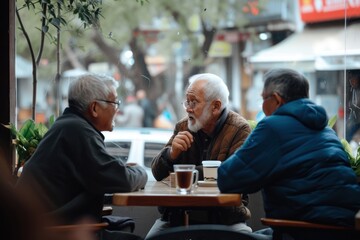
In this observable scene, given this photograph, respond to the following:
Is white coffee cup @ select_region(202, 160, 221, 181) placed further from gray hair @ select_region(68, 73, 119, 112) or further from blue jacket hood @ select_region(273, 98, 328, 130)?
gray hair @ select_region(68, 73, 119, 112)

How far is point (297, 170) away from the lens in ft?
10.3

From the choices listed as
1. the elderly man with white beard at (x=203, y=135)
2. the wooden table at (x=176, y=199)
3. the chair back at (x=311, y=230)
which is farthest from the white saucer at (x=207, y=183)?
the chair back at (x=311, y=230)

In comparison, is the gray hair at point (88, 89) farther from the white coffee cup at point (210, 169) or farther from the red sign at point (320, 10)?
the red sign at point (320, 10)

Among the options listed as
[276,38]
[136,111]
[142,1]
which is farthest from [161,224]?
[276,38]

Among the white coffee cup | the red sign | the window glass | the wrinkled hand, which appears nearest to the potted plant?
the wrinkled hand

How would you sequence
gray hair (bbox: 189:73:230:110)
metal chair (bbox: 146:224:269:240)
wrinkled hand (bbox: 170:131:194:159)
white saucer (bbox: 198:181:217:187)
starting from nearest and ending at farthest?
metal chair (bbox: 146:224:269:240)
white saucer (bbox: 198:181:217:187)
wrinkled hand (bbox: 170:131:194:159)
gray hair (bbox: 189:73:230:110)

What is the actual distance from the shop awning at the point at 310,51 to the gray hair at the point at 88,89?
9419 millimetres

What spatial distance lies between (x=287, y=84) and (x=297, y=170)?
476 mm

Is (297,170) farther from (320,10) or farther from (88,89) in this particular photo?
(320,10)

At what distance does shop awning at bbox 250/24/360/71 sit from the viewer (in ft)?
45.0

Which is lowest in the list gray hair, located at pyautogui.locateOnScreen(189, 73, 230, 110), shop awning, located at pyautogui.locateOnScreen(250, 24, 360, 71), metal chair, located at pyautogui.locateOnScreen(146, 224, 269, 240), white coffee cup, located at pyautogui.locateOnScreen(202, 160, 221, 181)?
metal chair, located at pyautogui.locateOnScreen(146, 224, 269, 240)

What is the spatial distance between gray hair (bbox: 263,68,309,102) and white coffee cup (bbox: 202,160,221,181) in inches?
20.2

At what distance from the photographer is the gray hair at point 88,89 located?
142 inches

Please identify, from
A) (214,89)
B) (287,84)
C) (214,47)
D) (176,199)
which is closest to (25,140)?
(214,89)
